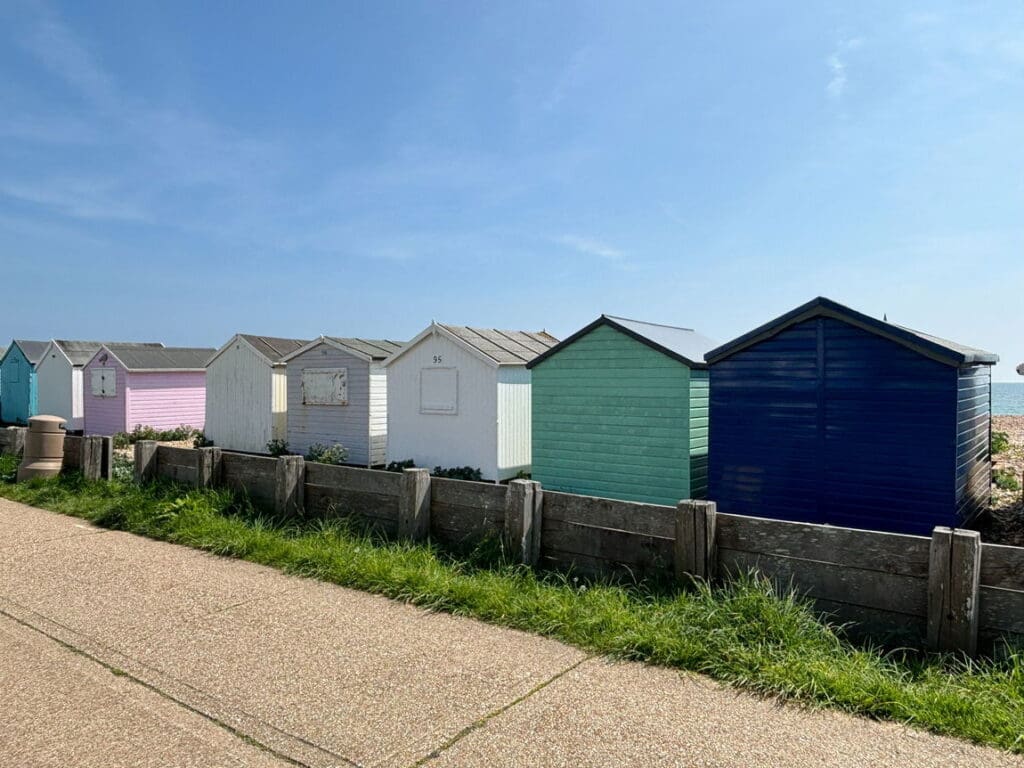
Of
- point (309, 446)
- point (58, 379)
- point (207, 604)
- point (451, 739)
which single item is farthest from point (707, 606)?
point (58, 379)

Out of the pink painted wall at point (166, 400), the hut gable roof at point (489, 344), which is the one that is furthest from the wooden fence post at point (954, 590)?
the pink painted wall at point (166, 400)

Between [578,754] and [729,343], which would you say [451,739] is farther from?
[729,343]

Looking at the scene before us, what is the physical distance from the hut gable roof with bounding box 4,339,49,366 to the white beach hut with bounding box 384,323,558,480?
693 inches

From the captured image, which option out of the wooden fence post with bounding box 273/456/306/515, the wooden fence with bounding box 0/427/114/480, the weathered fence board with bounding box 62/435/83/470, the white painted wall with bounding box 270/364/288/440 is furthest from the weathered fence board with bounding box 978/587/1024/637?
the white painted wall with bounding box 270/364/288/440

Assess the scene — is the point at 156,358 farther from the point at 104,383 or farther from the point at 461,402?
the point at 461,402

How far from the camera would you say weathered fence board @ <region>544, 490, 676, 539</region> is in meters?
5.72

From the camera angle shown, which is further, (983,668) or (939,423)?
(939,423)

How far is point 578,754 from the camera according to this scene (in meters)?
3.58

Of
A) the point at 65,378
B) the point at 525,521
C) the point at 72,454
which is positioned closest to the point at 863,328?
the point at 525,521

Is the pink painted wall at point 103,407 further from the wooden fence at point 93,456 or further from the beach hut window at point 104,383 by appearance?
the wooden fence at point 93,456

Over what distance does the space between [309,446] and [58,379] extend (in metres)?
12.3

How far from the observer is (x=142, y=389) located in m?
22.3

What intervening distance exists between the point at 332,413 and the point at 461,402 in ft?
14.3

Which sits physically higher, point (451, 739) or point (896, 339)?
point (896, 339)
